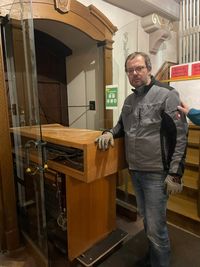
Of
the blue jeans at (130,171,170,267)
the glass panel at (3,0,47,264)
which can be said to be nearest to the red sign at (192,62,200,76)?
the blue jeans at (130,171,170,267)

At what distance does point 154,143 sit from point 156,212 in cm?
44

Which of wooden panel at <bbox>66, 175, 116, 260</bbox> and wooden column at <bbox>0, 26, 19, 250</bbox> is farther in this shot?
wooden column at <bbox>0, 26, 19, 250</bbox>

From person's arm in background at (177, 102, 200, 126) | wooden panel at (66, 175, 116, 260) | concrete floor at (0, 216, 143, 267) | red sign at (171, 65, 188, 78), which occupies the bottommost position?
concrete floor at (0, 216, 143, 267)

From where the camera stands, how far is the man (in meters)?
1.29

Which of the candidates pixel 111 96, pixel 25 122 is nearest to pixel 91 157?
pixel 25 122

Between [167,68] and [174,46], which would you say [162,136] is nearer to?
[167,68]

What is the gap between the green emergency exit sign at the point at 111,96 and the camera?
2504 millimetres

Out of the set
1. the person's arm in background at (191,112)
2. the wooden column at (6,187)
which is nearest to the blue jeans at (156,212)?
the person's arm in background at (191,112)

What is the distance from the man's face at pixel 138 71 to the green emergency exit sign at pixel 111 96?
107 centimetres

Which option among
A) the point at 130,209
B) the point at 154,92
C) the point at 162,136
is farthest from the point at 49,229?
the point at 154,92

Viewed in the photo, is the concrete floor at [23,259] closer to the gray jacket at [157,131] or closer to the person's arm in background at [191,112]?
the gray jacket at [157,131]

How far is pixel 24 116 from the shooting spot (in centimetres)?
186

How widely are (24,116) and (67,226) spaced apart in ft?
3.11

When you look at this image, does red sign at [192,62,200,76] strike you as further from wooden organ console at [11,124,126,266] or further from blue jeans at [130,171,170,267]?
blue jeans at [130,171,170,267]
